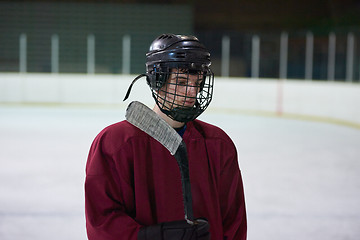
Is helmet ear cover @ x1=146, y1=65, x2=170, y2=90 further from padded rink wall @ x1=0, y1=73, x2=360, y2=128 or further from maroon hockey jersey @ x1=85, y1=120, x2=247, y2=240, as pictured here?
padded rink wall @ x1=0, y1=73, x2=360, y2=128

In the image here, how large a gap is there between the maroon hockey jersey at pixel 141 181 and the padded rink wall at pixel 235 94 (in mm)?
7584

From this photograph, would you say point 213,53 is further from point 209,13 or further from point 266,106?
point 209,13

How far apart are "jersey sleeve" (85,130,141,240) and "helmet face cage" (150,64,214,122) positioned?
0.56 ft

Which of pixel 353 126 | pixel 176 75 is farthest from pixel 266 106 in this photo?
pixel 176 75

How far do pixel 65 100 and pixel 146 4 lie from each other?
6.88 m

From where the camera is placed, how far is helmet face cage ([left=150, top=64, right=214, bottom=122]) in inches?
A: 52.3

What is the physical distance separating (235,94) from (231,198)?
383 inches

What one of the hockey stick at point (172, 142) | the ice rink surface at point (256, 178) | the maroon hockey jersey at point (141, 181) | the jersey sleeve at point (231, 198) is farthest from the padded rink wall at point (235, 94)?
the hockey stick at point (172, 142)

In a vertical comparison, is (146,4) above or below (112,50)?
above

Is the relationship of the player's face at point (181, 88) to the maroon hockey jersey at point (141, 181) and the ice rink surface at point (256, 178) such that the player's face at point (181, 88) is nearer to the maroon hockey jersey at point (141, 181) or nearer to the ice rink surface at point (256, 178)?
the maroon hockey jersey at point (141, 181)

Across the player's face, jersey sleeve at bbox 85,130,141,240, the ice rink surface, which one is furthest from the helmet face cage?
the ice rink surface

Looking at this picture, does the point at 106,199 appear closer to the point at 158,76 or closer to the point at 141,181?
the point at 141,181

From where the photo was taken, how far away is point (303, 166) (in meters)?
5.38

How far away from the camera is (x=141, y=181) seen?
1.34 metres
